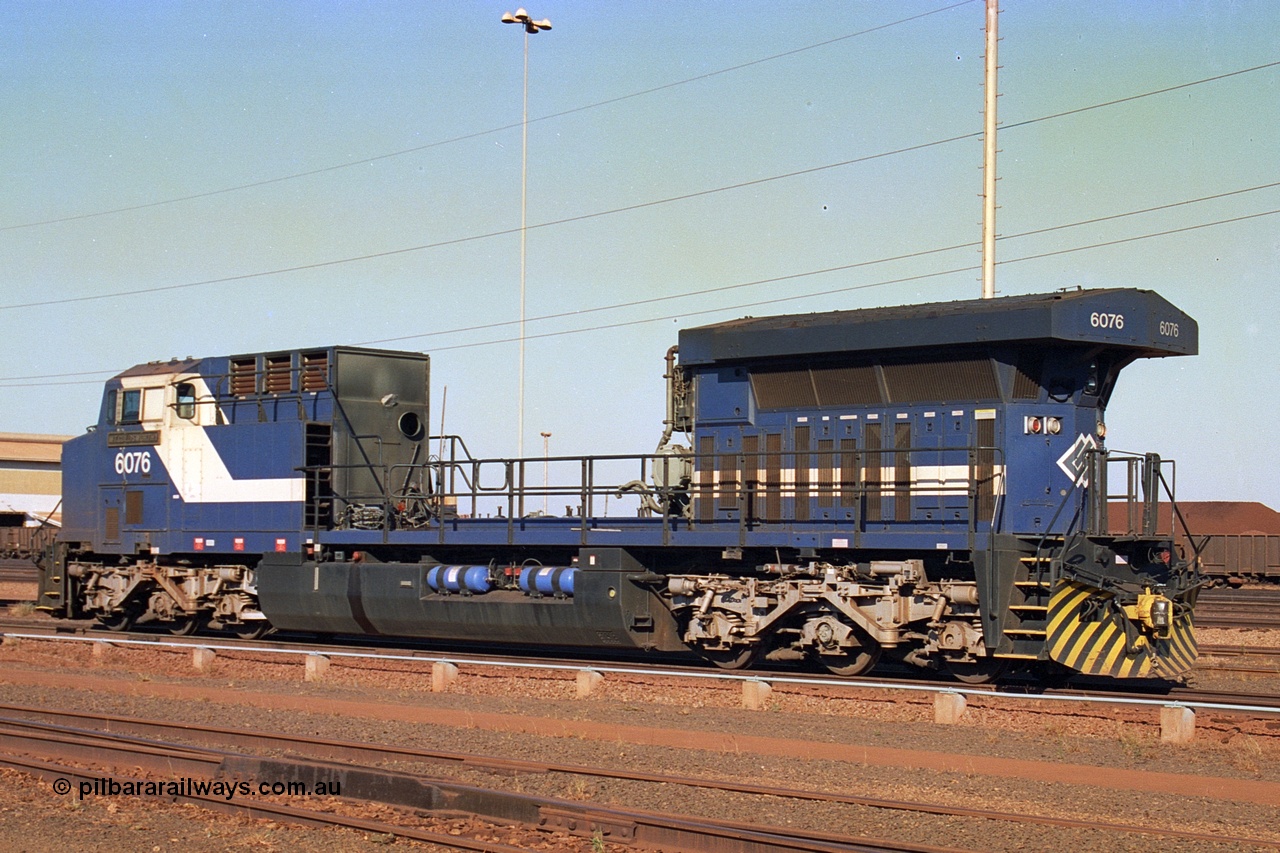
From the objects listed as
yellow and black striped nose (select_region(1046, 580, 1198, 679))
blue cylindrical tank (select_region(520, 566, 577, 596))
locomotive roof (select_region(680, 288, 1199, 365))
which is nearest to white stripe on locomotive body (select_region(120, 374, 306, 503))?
blue cylindrical tank (select_region(520, 566, 577, 596))

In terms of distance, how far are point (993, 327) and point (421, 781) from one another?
8218mm

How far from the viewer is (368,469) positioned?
62.6ft

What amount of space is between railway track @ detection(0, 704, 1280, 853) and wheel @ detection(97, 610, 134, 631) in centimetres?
863

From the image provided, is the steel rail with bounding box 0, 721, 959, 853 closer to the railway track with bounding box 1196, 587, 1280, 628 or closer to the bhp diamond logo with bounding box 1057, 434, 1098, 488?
the bhp diamond logo with bounding box 1057, 434, 1098, 488

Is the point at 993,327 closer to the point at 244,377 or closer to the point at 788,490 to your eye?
the point at 788,490

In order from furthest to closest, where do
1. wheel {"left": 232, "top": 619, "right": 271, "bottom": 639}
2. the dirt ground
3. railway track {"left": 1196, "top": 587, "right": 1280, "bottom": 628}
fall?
railway track {"left": 1196, "top": 587, "right": 1280, "bottom": 628} → wheel {"left": 232, "top": 619, "right": 271, "bottom": 639} → the dirt ground

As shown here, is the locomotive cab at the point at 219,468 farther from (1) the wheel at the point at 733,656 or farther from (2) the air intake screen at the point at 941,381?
(2) the air intake screen at the point at 941,381

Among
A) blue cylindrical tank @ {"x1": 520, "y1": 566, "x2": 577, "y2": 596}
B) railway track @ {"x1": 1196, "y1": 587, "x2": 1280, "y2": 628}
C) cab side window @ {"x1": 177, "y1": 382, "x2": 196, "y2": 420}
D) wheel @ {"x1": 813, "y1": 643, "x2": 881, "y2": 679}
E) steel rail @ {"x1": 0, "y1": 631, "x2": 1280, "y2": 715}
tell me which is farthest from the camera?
railway track @ {"x1": 1196, "y1": 587, "x2": 1280, "y2": 628}

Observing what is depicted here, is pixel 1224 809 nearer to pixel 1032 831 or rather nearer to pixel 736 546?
pixel 1032 831


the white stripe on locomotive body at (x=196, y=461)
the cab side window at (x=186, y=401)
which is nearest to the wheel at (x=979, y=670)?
the white stripe on locomotive body at (x=196, y=461)

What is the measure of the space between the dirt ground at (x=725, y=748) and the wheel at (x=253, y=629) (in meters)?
2.73

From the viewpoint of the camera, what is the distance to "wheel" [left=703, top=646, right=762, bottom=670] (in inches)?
611

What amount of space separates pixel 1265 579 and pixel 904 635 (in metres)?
23.2

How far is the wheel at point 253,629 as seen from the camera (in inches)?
778
